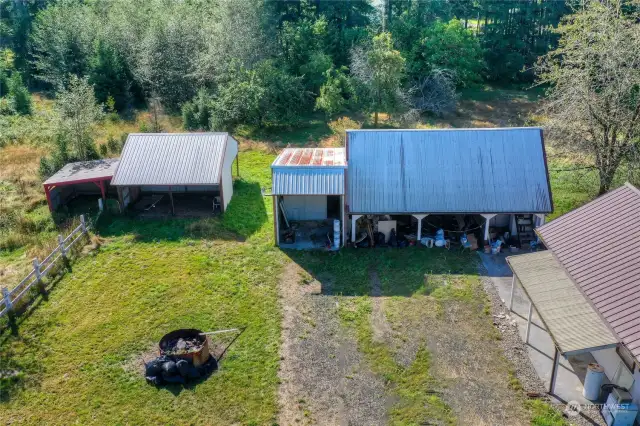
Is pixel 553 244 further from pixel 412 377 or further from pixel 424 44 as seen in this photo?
pixel 424 44

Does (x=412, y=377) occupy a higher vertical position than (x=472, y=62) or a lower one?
lower

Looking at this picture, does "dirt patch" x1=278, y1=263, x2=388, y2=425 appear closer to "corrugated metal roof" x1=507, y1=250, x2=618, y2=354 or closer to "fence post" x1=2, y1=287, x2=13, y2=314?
"corrugated metal roof" x1=507, y1=250, x2=618, y2=354

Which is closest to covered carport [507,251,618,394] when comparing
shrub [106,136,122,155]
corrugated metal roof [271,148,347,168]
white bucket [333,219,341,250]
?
white bucket [333,219,341,250]

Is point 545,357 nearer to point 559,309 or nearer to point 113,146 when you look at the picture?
point 559,309

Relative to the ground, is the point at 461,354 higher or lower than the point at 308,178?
lower

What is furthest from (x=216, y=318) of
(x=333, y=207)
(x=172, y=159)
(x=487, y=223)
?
(x=487, y=223)

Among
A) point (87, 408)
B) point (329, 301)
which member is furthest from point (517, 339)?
point (87, 408)
